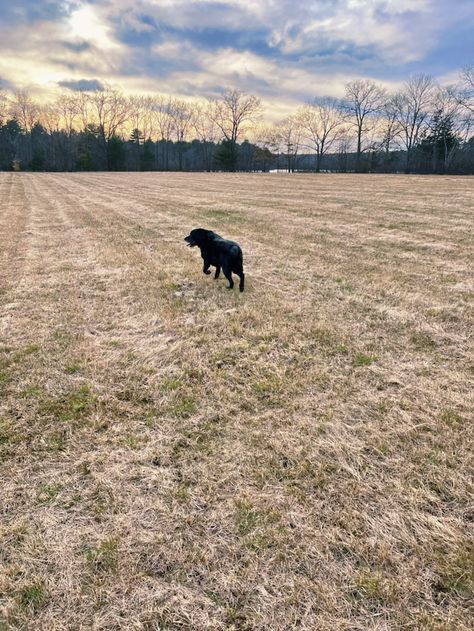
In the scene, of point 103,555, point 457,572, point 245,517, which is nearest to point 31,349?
point 103,555

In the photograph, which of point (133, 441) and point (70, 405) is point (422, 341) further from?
point (70, 405)

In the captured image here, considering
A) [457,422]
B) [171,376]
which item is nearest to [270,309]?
[171,376]

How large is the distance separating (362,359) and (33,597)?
10.0 ft

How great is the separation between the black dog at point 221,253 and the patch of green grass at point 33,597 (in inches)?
159

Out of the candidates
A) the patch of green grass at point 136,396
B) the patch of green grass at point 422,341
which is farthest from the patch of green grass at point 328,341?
the patch of green grass at point 136,396

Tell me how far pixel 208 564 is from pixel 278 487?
0.59 meters

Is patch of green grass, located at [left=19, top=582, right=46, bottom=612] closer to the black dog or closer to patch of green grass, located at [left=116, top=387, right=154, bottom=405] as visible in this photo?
patch of green grass, located at [left=116, top=387, right=154, bottom=405]

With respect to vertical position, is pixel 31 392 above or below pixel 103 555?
above

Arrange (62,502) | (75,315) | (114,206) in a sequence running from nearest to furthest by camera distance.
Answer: (62,502) < (75,315) < (114,206)

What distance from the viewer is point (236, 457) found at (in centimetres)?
228

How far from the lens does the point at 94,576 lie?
1.61 metres

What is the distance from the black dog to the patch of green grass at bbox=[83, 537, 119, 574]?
3.78 meters

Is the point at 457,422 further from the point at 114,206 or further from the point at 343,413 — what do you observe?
the point at 114,206

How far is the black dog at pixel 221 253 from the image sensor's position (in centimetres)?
495
